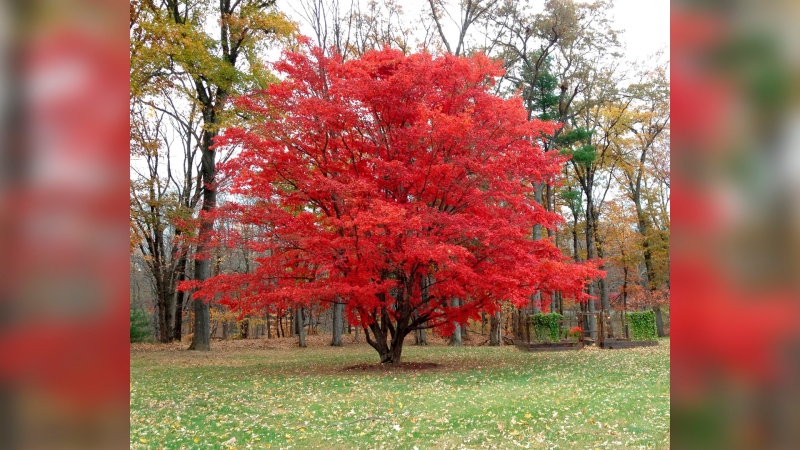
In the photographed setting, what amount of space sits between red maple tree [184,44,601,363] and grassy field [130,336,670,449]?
1.69 meters

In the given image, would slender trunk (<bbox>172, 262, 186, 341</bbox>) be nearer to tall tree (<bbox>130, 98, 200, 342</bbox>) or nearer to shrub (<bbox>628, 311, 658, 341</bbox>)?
tall tree (<bbox>130, 98, 200, 342</bbox>)

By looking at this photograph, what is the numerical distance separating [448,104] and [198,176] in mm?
16267

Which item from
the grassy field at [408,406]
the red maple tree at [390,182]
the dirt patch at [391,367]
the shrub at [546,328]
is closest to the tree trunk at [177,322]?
the grassy field at [408,406]

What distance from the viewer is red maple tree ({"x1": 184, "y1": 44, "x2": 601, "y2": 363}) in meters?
11.8

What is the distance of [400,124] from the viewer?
1278 cm

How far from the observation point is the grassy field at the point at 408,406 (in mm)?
6137

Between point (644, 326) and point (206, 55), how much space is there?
16.5 meters

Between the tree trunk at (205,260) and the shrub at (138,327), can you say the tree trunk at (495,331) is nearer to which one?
the tree trunk at (205,260)

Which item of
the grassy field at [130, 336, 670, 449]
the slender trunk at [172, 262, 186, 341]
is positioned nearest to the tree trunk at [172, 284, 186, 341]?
the slender trunk at [172, 262, 186, 341]

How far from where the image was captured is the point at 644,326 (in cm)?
1923
